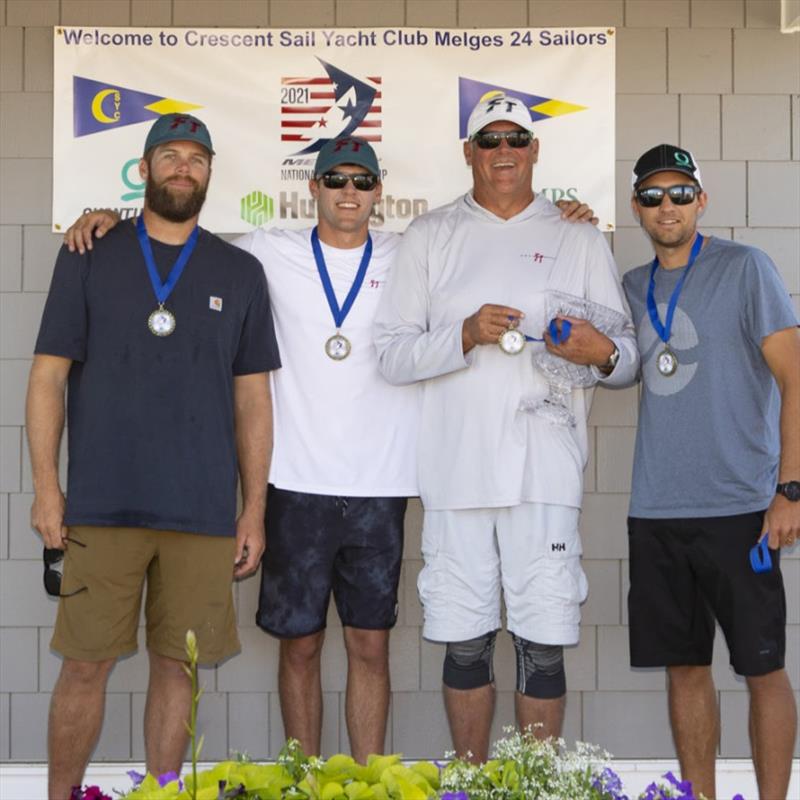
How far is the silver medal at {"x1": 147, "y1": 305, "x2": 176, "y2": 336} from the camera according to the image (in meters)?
3.56

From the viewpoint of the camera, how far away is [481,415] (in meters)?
3.71

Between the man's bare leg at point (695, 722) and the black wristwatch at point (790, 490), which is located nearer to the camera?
the black wristwatch at point (790, 490)

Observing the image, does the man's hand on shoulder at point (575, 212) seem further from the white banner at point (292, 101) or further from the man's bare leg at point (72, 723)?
the man's bare leg at point (72, 723)

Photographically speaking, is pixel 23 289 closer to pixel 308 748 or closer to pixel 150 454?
pixel 150 454

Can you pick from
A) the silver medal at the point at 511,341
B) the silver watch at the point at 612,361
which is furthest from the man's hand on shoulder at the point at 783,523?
the silver medal at the point at 511,341

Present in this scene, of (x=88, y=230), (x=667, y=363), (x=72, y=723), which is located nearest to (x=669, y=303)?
(x=667, y=363)

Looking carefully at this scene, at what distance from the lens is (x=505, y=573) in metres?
3.73

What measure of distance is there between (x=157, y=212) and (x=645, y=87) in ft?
6.33

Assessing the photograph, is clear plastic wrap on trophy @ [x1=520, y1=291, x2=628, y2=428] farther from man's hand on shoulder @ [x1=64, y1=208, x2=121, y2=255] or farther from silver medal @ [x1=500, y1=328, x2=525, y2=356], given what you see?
man's hand on shoulder @ [x1=64, y1=208, x2=121, y2=255]

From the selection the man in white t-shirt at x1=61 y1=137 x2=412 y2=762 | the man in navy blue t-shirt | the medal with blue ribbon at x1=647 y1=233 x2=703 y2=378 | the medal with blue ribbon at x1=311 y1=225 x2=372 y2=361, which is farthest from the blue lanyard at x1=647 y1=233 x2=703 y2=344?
the man in navy blue t-shirt

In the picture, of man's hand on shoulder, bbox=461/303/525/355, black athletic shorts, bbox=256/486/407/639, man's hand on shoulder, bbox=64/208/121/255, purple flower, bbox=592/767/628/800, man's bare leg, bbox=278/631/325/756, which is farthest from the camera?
man's bare leg, bbox=278/631/325/756

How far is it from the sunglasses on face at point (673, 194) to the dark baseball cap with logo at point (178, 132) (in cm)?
143

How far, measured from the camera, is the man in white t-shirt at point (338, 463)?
3.86m

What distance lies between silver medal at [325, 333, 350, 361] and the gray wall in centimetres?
88
